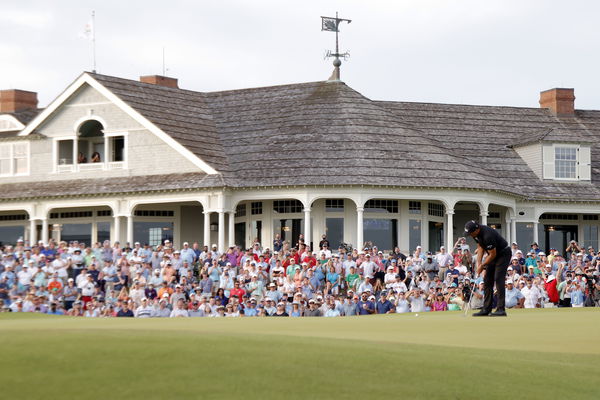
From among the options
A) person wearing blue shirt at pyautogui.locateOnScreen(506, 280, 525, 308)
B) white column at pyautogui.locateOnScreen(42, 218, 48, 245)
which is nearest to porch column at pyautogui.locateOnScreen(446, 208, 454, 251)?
person wearing blue shirt at pyautogui.locateOnScreen(506, 280, 525, 308)

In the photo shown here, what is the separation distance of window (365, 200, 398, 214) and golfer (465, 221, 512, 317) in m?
22.5

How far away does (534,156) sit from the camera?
49375 mm

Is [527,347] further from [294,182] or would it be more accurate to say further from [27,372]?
[294,182]

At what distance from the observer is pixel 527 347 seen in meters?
15.0

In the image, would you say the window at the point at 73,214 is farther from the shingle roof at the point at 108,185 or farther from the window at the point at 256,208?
the window at the point at 256,208

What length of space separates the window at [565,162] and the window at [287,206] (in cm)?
1220

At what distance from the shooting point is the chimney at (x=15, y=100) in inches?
2240

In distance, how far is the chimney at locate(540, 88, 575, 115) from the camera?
2124 inches

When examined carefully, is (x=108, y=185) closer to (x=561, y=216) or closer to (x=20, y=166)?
(x=20, y=166)

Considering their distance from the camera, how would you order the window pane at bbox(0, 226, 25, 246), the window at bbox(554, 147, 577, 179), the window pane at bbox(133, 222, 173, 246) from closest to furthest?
the window pane at bbox(133, 222, 173, 246) → the window pane at bbox(0, 226, 25, 246) → the window at bbox(554, 147, 577, 179)

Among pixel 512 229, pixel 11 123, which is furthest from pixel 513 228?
pixel 11 123

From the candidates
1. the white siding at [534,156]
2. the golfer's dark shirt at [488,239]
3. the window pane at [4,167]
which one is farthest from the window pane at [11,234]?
the golfer's dark shirt at [488,239]

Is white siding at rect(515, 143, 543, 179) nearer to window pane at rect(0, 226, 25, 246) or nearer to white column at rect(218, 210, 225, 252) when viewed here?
white column at rect(218, 210, 225, 252)

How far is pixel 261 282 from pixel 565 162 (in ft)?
69.5
